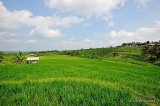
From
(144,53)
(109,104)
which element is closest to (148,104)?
(109,104)

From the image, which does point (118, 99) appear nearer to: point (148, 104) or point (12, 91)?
point (148, 104)

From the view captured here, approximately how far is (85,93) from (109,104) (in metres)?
2.52

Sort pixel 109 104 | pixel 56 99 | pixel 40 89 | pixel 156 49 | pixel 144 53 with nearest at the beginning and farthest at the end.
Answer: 1. pixel 109 104
2. pixel 56 99
3. pixel 40 89
4. pixel 156 49
5. pixel 144 53

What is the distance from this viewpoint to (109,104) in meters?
11.2

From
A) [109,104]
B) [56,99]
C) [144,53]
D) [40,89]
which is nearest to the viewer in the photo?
[109,104]

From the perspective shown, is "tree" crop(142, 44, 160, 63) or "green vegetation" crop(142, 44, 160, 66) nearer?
"green vegetation" crop(142, 44, 160, 66)

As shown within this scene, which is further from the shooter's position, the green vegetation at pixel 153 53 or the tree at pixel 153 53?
the tree at pixel 153 53

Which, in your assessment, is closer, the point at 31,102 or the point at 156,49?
the point at 31,102

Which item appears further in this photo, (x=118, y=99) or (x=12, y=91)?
(x=12, y=91)

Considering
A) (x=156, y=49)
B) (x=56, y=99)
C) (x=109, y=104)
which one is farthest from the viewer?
(x=156, y=49)

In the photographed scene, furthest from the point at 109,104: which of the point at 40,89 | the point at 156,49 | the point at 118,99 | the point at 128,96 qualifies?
the point at 156,49

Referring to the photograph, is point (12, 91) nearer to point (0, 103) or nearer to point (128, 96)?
point (0, 103)

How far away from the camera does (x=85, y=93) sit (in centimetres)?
1336

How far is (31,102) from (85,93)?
12.2 feet
